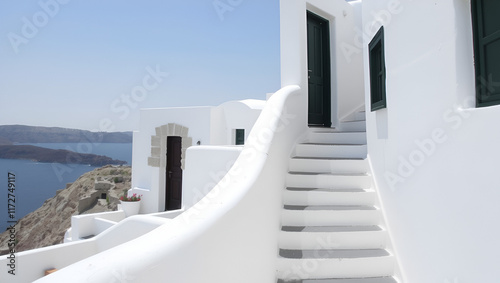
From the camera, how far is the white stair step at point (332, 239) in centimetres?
276

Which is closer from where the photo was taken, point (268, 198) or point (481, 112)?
point (481, 112)

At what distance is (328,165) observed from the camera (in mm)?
3727

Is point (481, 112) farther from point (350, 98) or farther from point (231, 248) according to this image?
point (350, 98)

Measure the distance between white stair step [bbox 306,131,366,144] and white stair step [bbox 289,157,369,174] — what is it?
72 cm

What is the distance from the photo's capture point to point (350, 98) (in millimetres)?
5762

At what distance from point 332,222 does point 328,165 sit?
92 centimetres

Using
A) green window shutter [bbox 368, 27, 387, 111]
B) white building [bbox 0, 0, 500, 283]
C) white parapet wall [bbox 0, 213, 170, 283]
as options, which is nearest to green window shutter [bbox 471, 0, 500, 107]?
white building [bbox 0, 0, 500, 283]

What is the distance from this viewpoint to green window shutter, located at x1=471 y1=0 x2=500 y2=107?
1.43 m

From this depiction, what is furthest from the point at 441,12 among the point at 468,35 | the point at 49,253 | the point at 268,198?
the point at 49,253

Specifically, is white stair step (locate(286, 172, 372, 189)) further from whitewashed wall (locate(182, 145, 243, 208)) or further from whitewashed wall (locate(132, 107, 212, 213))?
whitewashed wall (locate(132, 107, 212, 213))

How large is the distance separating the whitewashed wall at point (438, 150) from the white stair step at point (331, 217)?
0.20 m

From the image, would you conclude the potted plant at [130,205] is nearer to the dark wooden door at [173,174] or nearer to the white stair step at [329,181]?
the dark wooden door at [173,174]

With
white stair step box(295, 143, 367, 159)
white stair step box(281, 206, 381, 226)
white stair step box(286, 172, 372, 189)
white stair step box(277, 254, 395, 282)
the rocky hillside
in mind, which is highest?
white stair step box(295, 143, 367, 159)

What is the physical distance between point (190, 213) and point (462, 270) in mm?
1555
